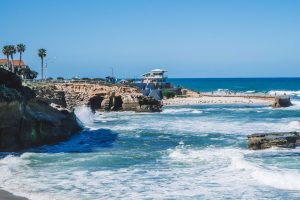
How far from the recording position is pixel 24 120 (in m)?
35.0

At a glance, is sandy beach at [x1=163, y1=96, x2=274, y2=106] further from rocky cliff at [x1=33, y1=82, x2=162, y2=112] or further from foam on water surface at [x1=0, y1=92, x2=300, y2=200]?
foam on water surface at [x1=0, y1=92, x2=300, y2=200]

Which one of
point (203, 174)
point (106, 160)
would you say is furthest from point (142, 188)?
point (106, 160)

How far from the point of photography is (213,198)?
68.3 feet

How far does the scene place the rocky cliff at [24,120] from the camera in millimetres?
33250

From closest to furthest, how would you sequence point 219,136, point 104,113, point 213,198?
point 213,198
point 219,136
point 104,113

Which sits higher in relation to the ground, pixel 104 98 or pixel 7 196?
pixel 104 98

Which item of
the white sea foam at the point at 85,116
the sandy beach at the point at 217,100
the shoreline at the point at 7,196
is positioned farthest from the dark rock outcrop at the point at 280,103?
the shoreline at the point at 7,196

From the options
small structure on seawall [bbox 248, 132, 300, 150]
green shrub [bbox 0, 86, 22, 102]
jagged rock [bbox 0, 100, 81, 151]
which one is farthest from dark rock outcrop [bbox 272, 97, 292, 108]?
green shrub [bbox 0, 86, 22, 102]

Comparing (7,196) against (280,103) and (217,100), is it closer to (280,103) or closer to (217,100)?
(280,103)

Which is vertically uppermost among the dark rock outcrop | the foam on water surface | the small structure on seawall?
the dark rock outcrop

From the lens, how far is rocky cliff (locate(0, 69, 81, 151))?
33.2m

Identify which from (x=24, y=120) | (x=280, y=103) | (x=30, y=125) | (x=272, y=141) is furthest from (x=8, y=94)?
(x=280, y=103)

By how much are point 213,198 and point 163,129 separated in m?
27.7

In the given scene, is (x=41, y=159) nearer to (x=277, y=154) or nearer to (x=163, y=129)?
(x=277, y=154)
